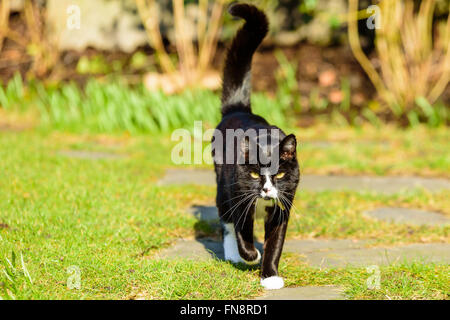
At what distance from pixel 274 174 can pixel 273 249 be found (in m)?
0.40

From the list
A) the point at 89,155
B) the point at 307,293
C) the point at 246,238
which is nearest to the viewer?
the point at 307,293

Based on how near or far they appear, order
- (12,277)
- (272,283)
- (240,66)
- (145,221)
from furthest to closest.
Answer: (240,66) < (145,221) < (272,283) < (12,277)

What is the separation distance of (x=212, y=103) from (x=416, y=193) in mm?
3183

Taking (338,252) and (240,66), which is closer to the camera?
(338,252)

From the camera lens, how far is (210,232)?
13.9 ft

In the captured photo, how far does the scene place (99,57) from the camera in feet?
30.3

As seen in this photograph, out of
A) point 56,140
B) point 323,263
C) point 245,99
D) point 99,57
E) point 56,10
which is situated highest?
point 56,10

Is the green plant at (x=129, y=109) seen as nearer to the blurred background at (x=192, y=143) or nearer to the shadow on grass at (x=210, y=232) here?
the blurred background at (x=192, y=143)

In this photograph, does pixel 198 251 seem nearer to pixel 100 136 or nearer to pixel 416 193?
pixel 416 193

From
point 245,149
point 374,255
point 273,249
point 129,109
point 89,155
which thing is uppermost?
point 129,109

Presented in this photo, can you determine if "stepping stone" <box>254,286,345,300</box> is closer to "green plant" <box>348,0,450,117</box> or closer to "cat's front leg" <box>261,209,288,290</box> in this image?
"cat's front leg" <box>261,209,288,290</box>

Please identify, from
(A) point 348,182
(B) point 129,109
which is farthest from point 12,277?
(B) point 129,109

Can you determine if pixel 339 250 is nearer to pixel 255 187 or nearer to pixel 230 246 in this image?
pixel 230 246
